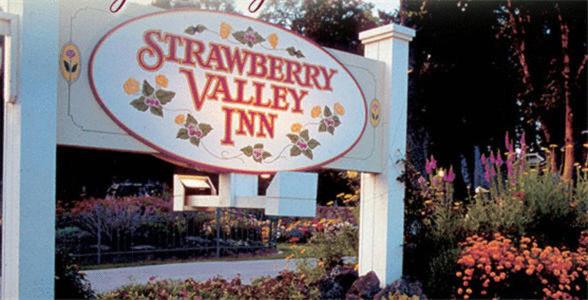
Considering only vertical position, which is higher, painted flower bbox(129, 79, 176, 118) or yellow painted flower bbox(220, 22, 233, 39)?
yellow painted flower bbox(220, 22, 233, 39)

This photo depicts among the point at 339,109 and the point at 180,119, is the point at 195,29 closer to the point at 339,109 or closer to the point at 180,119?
the point at 180,119

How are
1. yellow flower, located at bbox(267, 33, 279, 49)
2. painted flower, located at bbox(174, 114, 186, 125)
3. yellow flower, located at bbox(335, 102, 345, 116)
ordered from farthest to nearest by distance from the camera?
yellow flower, located at bbox(335, 102, 345, 116)
yellow flower, located at bbox(267, 33, 279, 49)
painted flower, located at bbox(174, 114, 186, 125)

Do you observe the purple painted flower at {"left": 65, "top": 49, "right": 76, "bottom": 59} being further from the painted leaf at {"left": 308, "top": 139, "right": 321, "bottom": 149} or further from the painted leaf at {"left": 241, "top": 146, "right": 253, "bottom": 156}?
the painted leaf at {"left": 308, "top": 139, "right": 321, "bottom": 149}

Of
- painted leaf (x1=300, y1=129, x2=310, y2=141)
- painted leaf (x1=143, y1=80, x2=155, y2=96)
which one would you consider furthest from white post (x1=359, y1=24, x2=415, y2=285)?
painted leaf (x1=143, y1=80, x2=155, y2=96)

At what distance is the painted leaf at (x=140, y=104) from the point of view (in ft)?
13.7

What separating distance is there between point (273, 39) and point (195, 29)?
72cm

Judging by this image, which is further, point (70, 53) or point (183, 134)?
point (183, 134)

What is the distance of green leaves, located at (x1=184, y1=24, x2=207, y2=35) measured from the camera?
4.46m

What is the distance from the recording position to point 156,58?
4.27 meters

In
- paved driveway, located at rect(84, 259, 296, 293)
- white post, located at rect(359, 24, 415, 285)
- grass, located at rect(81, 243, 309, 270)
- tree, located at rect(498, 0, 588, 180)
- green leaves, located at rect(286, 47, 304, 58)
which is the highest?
tree, located at rect(498, 0, 588, 180)

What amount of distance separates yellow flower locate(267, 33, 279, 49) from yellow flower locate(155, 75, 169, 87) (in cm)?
100

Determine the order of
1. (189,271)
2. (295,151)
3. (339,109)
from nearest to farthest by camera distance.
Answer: (295,151), (339,109), (189,271)

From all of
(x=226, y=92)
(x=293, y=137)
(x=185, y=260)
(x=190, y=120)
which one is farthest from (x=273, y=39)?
(x=185, y=260)

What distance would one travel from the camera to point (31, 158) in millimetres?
3674
